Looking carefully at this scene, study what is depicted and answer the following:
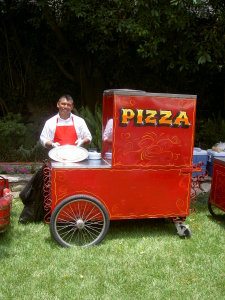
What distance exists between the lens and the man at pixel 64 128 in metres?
4.61

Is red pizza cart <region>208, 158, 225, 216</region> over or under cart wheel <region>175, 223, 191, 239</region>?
over

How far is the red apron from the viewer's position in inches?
184

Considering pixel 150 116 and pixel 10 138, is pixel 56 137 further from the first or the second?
pixel 10 138

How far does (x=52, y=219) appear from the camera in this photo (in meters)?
3.95

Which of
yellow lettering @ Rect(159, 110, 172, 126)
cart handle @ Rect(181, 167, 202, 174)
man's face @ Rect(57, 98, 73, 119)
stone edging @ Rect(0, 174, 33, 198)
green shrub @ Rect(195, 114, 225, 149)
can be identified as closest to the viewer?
yellow lettering @ Rect(159, 110, 172, 126)

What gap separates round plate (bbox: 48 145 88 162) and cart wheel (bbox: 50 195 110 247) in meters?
0.49

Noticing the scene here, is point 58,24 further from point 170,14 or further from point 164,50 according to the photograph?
point 170,14

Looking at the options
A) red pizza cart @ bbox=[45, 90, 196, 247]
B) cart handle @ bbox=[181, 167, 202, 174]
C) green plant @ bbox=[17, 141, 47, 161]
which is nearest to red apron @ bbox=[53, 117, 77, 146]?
red pizza cart @ bbox=[45, 90, 196, 247]

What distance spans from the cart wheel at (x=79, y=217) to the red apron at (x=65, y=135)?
0.97 meters

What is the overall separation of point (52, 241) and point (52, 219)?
44cm

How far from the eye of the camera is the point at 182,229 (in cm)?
442

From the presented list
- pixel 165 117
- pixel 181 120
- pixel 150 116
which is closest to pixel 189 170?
pixel 181 120

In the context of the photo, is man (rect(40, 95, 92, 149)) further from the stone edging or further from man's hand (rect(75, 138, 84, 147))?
the stone edging

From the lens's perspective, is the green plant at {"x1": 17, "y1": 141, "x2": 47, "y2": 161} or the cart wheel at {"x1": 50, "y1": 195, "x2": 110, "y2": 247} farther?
the green plant at {"x1": 17, "y1": 141, "x2": 47, "y2": 161}
